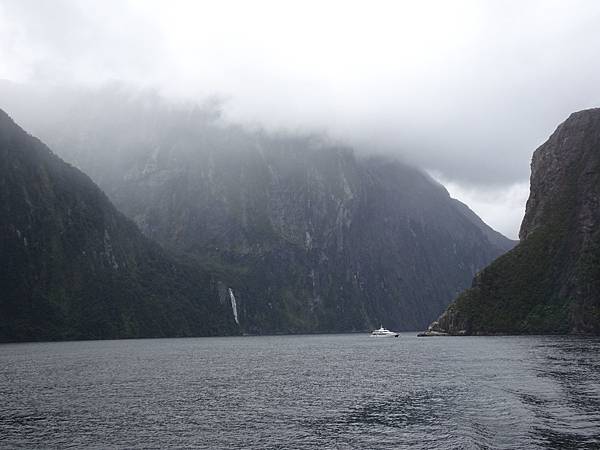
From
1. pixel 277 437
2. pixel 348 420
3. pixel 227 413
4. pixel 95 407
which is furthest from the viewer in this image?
pixel 95 407

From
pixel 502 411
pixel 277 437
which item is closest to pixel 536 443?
pixel 502 411

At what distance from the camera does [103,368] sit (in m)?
106

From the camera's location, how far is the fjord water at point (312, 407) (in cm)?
4469

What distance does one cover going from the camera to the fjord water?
44.7 m

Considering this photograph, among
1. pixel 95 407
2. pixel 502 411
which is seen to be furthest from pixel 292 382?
pixel 502 411

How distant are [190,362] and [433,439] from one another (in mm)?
86424

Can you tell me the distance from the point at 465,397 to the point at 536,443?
2170cm

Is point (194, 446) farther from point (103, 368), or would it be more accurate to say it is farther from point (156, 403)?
point (103, 368)

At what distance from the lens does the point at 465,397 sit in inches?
2474

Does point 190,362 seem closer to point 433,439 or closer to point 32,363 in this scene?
point 32,363

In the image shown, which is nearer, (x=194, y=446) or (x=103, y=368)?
(x=194, y=446)

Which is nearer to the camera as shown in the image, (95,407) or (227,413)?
(227,413)

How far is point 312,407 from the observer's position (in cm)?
5909

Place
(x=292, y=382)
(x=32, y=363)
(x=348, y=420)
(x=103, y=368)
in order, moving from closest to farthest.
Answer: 1. (x=348, y=420)
2. (x=292, y=382)
3. (x=103, y=368)
4. (x=32, y=363)
